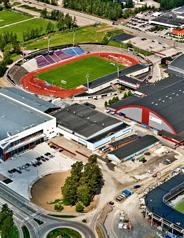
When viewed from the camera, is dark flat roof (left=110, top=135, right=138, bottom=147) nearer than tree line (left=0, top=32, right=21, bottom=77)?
Yes

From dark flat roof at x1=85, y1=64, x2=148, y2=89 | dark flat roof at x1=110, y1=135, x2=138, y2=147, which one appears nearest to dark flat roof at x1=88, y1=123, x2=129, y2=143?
dark flat roof at x1=110, y1=135, x2=138, y2=147

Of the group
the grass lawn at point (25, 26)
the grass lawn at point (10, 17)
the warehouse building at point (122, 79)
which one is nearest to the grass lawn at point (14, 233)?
the warehouse building at point (122, 79)

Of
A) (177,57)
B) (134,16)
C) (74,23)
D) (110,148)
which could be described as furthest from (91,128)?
(134,16)

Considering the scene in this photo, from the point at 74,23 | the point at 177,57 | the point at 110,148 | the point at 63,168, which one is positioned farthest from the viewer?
the point at 74,23

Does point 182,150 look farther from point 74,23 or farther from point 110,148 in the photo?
point 74,23


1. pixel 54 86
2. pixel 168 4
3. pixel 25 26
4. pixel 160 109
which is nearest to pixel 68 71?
pixel 54 86

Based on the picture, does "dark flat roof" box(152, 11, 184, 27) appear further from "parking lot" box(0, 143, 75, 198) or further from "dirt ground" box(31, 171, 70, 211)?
"dirt ground" box(31, 171, 70, 211)

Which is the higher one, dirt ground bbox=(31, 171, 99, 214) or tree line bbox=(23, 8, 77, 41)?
tree line bbox=(23, 8, 77, 41)
